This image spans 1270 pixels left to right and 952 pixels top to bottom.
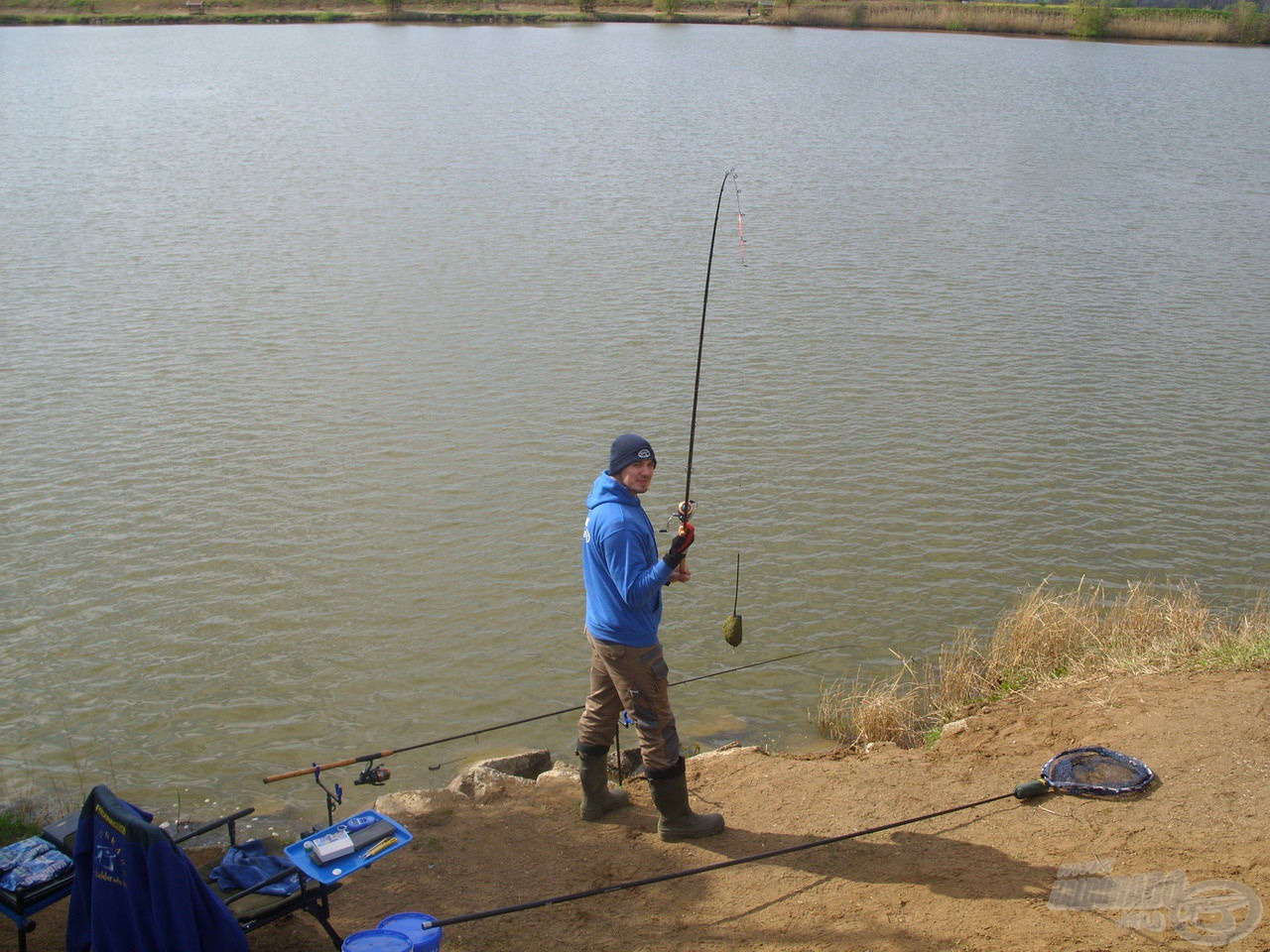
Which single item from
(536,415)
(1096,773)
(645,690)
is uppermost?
Answer: (536,415)

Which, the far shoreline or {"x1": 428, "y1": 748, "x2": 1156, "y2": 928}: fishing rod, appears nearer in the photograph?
{"x1": 428, "y1": 748, "x2": 1156, "y2": 928}: fishing rod

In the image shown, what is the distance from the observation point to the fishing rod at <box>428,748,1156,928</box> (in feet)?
15.8

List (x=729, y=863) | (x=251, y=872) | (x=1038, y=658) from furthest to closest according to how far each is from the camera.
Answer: (x=1038, y=658) < (x=729, y=863) < (x=251, y=872)

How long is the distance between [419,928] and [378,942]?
0.61ft

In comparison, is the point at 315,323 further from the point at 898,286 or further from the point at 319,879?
the point at 319,879

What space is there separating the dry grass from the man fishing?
6.47 feet

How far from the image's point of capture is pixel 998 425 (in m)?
11.5

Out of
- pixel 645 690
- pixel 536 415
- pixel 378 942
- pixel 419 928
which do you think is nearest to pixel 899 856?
pixel 645 690

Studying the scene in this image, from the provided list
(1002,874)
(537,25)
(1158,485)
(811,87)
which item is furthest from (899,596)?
(537,25)

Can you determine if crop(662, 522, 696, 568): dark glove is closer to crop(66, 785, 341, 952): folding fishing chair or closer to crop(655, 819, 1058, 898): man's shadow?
crop(655, 819, 1058, 898): man's shadow

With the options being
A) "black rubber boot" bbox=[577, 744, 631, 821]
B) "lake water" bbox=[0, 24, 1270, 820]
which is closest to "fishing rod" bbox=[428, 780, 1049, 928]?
"black rubber boot" bbox=[577, 744, 631, 821]

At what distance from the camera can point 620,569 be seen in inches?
186

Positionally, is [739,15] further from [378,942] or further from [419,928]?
[378,942]

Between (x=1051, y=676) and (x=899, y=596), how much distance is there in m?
1.89
